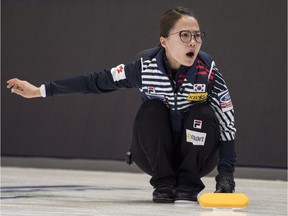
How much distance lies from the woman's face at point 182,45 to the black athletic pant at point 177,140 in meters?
0.18

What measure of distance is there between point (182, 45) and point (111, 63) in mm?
3272

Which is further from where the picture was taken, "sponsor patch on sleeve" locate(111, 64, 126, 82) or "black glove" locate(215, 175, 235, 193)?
"sponsor patch on sleeve" locate(111, 64, 126, 82)

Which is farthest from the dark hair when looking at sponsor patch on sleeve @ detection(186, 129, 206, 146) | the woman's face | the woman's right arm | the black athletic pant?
sponsor patch on sleeve @ detection(186, 129, 206, 146)

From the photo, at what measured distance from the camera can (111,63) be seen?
19.5 ft

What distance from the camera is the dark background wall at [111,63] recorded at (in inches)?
207

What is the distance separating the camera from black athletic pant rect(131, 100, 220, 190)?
2707mm

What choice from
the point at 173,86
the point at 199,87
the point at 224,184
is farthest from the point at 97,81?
the point at 224,184

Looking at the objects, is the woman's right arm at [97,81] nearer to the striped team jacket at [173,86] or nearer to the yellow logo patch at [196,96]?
the striped team jacket at [173,86]

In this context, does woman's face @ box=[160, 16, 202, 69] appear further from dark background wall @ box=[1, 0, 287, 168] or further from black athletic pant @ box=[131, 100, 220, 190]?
dark background wall @ box=[1, 0, 287, 168]

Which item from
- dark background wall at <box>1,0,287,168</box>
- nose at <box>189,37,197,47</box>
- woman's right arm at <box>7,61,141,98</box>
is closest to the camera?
nose at <box>189,37,197,47</box>

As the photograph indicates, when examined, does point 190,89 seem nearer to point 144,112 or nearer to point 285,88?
point 144,112

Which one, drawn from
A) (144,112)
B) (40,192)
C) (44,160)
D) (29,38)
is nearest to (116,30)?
(29,38)

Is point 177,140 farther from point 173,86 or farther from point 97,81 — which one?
point 97,81

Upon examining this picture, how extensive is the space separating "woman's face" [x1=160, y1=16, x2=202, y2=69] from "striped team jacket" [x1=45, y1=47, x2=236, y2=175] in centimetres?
5
